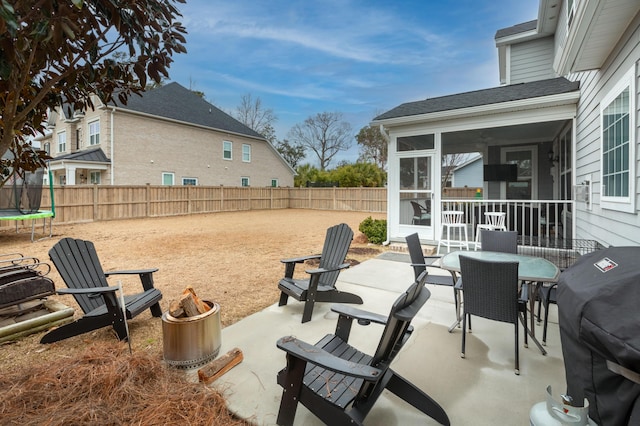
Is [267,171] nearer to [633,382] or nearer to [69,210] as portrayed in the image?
[69,210]

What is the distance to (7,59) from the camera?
126 cm

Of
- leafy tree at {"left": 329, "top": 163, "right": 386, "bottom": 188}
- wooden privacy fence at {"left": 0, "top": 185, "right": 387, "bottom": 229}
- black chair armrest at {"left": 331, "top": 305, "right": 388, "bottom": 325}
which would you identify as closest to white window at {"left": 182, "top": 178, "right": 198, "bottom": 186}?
wooden privacy fence at {"left": 0, "top": 185, "right": 387, "bottom": 229}

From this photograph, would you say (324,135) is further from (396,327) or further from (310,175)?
(396,327)

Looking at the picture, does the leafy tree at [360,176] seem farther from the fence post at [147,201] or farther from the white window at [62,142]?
the white window at [62,142]

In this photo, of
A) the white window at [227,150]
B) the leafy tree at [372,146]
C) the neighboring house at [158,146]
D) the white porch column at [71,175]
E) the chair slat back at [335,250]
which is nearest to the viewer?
the chair slat back at [335,250]

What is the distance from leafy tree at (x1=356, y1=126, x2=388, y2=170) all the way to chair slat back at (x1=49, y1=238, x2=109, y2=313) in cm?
2852

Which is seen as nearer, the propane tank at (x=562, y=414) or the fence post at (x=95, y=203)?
the propane tank at (x=562, y=414)

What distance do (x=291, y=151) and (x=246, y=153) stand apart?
44.1ft

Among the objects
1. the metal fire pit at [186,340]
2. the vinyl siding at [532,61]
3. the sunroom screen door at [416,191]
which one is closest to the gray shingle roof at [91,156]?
the sunroom screen door at [416,191]

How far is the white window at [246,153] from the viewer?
75.9 ft

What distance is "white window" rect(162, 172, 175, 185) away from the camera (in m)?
18.6

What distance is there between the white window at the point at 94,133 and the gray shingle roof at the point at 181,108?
6.07ft

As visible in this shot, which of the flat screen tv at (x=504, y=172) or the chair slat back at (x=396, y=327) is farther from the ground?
the flat screen tv at (x=504, y=172)

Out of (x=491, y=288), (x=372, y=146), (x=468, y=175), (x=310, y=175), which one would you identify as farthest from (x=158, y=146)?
(x=468, y=175)
